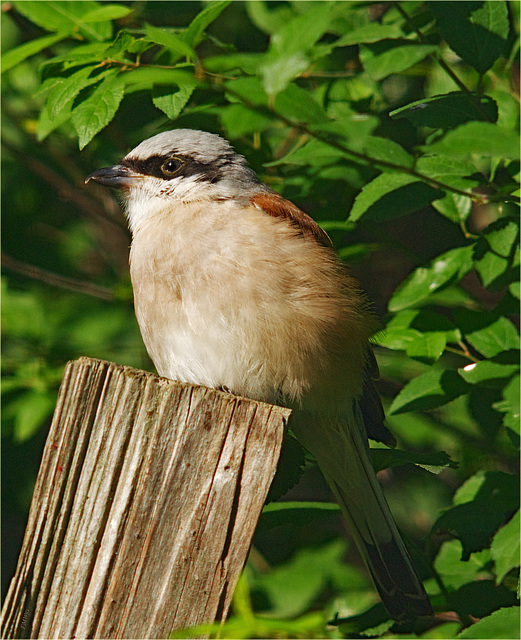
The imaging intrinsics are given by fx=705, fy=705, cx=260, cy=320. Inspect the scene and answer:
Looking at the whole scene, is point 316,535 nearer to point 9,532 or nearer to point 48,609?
point 9,532

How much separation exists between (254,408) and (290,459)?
0.90 meters

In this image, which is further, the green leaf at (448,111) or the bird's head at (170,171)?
the bird's head at (170,171)

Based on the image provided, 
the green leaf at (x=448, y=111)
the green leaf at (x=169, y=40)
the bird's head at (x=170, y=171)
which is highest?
the green leaf at (x=169, y=40)

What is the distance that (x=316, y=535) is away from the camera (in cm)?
447

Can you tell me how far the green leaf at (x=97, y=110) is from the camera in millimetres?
2438

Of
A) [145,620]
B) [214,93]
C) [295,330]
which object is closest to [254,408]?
[145,620]

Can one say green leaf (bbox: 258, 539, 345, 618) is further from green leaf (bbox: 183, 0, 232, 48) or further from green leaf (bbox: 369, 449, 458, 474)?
green leaf (bbox: 183, 0, 232, 48)

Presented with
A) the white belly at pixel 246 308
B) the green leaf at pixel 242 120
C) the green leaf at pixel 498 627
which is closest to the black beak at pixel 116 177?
the white belly at pixel 246 308

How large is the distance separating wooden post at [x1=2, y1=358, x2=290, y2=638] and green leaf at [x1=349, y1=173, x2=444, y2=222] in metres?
1.12

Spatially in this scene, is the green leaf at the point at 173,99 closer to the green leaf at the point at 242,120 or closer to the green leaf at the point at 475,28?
the green leaf at the point at 242,120

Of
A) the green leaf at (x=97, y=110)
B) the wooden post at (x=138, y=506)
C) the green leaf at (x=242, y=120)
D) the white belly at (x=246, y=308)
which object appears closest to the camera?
the wooden post at (x=138, y=506)

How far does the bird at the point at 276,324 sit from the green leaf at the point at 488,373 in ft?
1.49

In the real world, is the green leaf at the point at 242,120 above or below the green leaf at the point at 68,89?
below

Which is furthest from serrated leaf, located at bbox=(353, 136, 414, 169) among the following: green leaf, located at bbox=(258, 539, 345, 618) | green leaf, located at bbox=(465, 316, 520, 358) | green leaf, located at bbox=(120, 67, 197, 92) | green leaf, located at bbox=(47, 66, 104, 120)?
green leaf, located at bbox=(258, 539, 345, 618)
